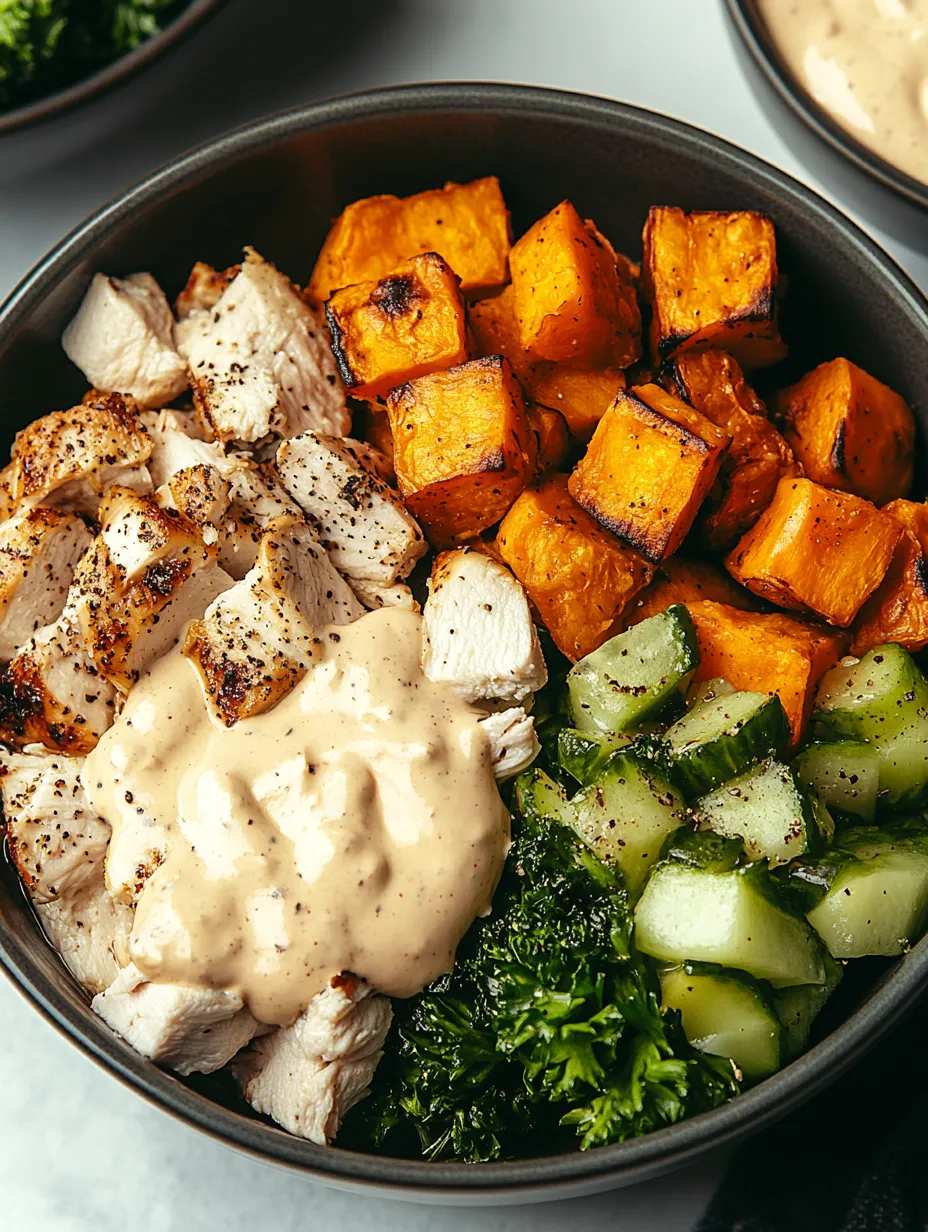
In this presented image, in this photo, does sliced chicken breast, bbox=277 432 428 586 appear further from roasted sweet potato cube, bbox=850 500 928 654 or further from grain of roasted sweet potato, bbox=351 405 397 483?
roasted sweet potato cube, bbox=850 500 928 654

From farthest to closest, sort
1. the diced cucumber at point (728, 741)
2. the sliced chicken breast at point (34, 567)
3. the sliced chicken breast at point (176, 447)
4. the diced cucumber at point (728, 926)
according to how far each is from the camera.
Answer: the sliced chicken breast at point (176, 447) < the sliced chicken breast at point (34, 567) < the diced cucumber at point (728, 741) < the diced cucumber at point (728, 926)

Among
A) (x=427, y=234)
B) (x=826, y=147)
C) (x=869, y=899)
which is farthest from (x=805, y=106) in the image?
(x=869, y=899)

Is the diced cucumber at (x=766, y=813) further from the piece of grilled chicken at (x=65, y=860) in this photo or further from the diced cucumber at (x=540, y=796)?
the piece of grilled chicken at (x=65, y=860)

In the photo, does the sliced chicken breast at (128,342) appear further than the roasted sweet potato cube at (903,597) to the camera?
Yes

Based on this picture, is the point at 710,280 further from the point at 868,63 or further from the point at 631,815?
the point at 631,815

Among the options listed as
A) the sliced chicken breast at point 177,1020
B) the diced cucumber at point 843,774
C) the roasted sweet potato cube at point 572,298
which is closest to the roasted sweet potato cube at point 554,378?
the roasted sweet potato cube at point 572,298

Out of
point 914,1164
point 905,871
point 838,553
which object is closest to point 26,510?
point 838,553

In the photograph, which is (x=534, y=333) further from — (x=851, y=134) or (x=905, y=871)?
(x=905, y=871)
